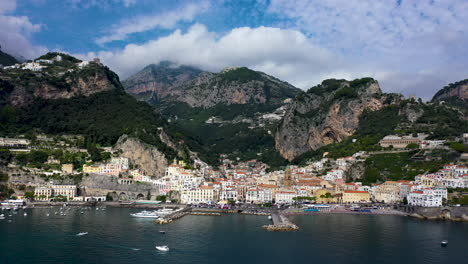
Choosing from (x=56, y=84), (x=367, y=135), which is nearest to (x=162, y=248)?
(x=367, y=135)

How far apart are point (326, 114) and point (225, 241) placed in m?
91.7

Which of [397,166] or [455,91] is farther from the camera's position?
A: [455,91]

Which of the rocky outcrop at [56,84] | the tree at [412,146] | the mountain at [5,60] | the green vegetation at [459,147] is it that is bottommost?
the green vegetation at [459,147]

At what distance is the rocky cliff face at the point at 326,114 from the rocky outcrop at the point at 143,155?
5107 cm

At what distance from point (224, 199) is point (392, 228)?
38.8 m

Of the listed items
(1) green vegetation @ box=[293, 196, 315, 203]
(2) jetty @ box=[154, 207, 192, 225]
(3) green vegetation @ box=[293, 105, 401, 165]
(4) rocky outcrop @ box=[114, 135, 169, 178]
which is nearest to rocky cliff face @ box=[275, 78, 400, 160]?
(3) green vegetation @ box=[293, 105, 401, 165]

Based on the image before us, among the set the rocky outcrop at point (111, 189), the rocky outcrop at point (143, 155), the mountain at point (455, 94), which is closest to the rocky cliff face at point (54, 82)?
the rocky outcrop at point (143, 155)

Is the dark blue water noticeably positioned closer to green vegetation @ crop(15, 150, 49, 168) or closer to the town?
the town

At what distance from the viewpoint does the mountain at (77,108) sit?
4356 inches

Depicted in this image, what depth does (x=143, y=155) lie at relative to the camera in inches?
4109

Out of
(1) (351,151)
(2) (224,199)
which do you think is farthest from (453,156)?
(2) (224,199)

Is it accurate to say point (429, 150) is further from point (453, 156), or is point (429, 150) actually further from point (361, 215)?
point (361, 215)

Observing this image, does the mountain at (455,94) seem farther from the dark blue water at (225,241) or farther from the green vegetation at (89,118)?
the dark blue water at (225,241)

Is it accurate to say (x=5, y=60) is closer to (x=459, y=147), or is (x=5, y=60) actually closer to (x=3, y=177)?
(x=3, y=177)
